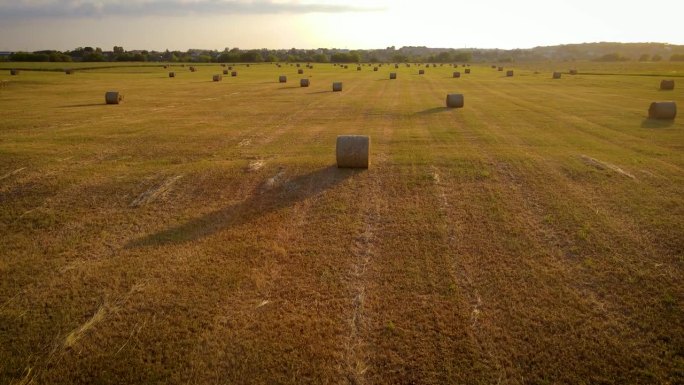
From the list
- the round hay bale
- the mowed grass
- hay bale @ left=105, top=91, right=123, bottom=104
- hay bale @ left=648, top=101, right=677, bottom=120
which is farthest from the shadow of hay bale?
hay bale @ left=105, top=91, right=123, bottom=104

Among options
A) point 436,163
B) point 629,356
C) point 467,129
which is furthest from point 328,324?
point 467,129

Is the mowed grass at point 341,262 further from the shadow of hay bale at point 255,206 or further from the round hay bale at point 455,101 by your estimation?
the round hay bale at point 455,101

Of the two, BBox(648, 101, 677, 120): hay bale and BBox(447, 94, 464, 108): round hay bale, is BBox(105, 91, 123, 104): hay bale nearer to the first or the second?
BBox(447, 94, 464, 108): round hay bale

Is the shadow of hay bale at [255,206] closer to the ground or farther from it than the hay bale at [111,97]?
closer to the ground

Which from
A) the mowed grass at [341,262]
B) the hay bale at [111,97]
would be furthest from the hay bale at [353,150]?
the hay bale at [111,97]

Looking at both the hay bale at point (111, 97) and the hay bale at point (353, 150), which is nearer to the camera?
the hay bale at point (353, 150)

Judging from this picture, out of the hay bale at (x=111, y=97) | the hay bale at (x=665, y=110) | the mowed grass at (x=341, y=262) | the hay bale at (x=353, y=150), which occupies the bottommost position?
the mowed grass at (x=341, y=262)

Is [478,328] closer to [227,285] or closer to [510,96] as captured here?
[227,285]
